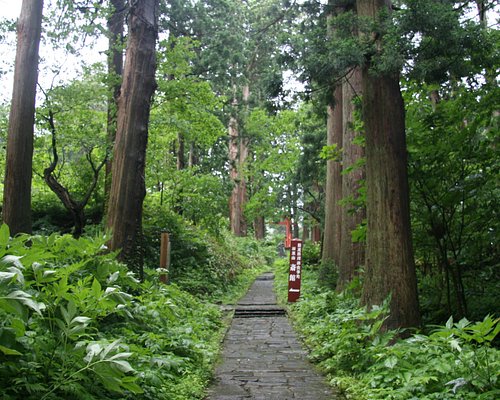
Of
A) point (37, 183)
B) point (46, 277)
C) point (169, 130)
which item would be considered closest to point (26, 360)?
point (46, 277)

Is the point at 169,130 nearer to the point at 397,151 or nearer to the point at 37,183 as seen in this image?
the point at 37,183

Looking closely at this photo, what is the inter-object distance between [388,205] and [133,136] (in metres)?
5.39

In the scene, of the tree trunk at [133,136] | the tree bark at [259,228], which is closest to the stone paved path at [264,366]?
the tree trunk at [133,136]

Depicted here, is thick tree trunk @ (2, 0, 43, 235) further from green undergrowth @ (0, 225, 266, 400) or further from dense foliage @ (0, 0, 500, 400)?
green undergrowth @ (0, 225, 266, 400)

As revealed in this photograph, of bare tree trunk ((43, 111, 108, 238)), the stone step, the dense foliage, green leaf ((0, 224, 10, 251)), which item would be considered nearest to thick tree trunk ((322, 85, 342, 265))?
the dense foliage

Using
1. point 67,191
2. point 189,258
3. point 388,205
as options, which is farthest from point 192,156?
point 388,205

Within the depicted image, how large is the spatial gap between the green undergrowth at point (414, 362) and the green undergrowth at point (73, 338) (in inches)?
67.4

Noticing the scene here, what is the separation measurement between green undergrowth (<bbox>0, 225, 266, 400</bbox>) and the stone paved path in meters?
0.38

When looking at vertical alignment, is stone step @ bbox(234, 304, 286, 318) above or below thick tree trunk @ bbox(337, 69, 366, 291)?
below

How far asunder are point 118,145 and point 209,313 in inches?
154

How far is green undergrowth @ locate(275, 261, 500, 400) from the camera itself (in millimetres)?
4480

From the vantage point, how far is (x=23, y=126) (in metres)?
9.71

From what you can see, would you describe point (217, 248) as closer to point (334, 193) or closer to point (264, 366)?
point (334, 193)

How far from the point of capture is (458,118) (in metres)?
8.03
